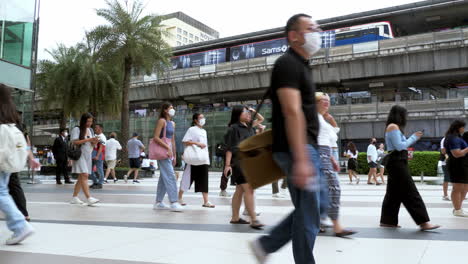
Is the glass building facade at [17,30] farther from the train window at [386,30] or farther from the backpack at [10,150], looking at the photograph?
the train window at [386,30]

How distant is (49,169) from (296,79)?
69.4 feet

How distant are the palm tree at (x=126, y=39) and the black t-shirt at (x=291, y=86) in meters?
20.0

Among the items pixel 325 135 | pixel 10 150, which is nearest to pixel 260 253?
pixel 325 135

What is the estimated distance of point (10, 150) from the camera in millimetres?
4016

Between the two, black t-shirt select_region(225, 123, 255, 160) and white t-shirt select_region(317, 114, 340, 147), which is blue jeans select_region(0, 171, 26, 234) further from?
white t-shirt select_region(317, 114, 340, 147)

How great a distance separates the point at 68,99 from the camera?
80.3ft

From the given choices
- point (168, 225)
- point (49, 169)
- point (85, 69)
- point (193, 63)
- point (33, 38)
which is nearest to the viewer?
point (168, 225)

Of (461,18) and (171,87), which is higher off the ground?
(461,18)

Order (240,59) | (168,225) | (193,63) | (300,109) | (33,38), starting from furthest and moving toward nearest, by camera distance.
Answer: (193,63), (240,59), (33,38), (168,225), (300,109)

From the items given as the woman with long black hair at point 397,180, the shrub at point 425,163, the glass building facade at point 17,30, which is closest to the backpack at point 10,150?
the woman with long black hair at point 397,180

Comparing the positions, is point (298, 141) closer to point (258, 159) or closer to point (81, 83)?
point (258, 159)

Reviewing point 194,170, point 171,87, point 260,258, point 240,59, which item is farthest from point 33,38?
point 171,87

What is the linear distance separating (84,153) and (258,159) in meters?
5.60

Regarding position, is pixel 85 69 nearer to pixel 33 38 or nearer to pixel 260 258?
pixel 33 38
